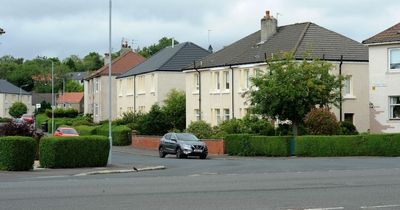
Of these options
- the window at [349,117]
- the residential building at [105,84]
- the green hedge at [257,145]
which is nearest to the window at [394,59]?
the window at [349,117]

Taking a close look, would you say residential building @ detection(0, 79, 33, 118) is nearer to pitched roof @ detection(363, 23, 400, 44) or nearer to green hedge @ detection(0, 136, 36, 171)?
pitched roof @ detection(363, 23, 400, 44)

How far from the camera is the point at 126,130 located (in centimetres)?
6234

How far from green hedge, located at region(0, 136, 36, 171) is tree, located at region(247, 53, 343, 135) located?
19.0 metres

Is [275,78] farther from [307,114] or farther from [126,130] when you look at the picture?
[126,130]

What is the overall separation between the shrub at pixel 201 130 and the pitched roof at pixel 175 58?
53.4ft

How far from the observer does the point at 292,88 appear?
43.1 metres

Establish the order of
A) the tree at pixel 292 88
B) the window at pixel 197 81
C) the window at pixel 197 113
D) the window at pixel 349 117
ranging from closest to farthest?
1. the tree at pixel 292 88
2. the window at pixel 349 117
3. the window at pixel 197 113
4. the window at pixel 197 81

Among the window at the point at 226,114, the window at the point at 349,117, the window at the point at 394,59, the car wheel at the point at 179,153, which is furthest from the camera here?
the window at the point at 226,114

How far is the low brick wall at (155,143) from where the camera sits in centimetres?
4769

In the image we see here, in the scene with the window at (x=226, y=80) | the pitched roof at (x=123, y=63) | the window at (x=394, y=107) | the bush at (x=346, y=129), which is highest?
the pitched roof at (x=123, y=63)

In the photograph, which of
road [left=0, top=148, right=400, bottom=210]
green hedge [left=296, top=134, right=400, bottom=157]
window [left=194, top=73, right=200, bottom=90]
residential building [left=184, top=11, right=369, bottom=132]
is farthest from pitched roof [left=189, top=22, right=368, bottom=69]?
road [left=0, top=148, right=400, bottom=210]

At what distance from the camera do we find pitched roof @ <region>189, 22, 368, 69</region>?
172ft

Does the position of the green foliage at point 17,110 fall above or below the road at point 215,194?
above

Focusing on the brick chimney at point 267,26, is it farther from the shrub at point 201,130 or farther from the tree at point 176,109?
the tree at point 176,109
